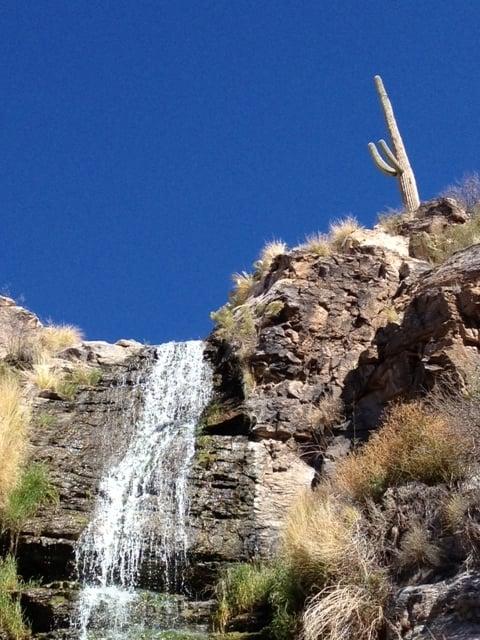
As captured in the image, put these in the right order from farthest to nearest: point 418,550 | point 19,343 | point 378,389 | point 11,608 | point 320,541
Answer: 1. point 19,343
2. point 378,389
3. point 11,608
4. point 320,541
5. point 418,550

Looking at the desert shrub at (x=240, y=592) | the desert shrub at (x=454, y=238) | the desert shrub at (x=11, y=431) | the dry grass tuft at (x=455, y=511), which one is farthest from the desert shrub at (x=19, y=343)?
the dry grass tuft at (x=455, y=511)

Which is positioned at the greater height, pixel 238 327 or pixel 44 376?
pixel 238 327

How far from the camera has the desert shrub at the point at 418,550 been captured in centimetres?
779

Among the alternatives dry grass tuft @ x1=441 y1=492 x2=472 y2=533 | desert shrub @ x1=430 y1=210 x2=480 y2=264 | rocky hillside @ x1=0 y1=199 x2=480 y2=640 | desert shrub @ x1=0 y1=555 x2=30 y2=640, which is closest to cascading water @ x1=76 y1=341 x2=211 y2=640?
rocky hillside @ x1=0 y1=199 x2=480 y2=640

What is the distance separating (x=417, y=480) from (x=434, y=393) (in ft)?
6.26

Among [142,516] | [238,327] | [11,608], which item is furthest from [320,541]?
[238,327]

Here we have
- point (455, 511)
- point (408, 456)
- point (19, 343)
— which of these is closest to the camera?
point (455, 511)

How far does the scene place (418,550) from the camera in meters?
7.95

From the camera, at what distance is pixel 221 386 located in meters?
14.7

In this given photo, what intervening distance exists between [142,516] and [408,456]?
4.07m

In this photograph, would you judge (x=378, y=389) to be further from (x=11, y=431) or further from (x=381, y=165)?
(x=381, y=165)

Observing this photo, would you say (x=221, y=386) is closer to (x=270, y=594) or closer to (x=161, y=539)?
(x=161, y=539)

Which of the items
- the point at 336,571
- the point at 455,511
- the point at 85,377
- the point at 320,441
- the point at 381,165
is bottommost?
the point at 336,571

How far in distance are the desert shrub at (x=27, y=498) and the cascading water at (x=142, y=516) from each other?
0.75m
